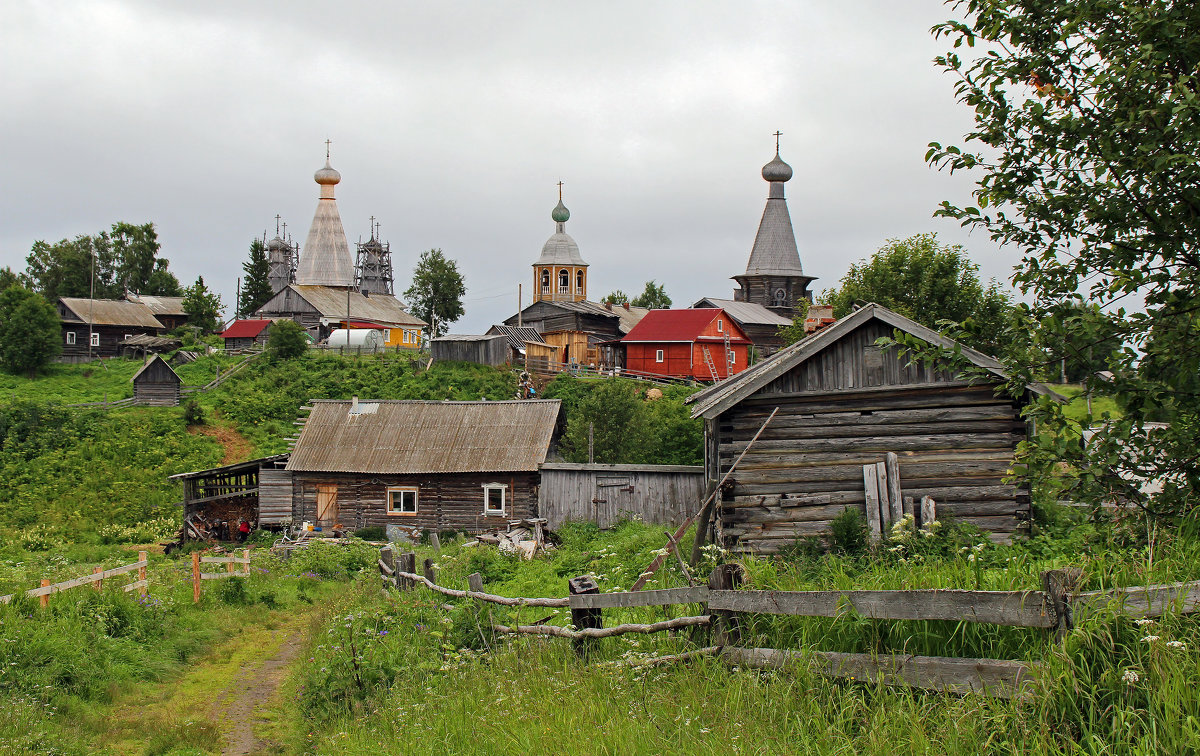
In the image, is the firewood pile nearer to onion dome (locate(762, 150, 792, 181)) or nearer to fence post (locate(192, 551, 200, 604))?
fence post (locate(192, 551, 200, 604))

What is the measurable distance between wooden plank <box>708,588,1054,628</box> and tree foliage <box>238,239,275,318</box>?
77129 millimetres

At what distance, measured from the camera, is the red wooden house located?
50.1 meters

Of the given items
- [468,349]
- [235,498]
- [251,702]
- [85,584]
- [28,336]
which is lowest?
[251,702]

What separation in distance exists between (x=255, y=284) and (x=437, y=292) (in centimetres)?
1555

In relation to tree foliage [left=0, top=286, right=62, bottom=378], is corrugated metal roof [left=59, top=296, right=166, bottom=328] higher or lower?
higher

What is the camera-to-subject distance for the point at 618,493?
76.7 feet

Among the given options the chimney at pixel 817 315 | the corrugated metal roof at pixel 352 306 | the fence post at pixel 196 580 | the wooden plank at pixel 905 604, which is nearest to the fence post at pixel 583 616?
the wooden plank at pixel 905 604

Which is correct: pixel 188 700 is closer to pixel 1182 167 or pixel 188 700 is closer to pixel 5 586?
pixel 5 586

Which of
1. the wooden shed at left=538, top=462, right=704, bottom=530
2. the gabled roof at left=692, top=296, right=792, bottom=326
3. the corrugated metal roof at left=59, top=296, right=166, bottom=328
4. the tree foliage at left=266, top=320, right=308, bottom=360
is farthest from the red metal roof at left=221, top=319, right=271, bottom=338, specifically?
the wooden shed at left=538, top=462, right=704, bottom=530

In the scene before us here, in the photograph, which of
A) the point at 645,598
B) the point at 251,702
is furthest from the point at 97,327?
the point at 645,598

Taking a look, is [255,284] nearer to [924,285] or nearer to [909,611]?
[924,285]

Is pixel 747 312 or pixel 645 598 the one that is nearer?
pixel 645 598

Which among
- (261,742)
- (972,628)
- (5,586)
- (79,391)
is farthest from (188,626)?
(79,391)

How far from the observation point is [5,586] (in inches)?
495
